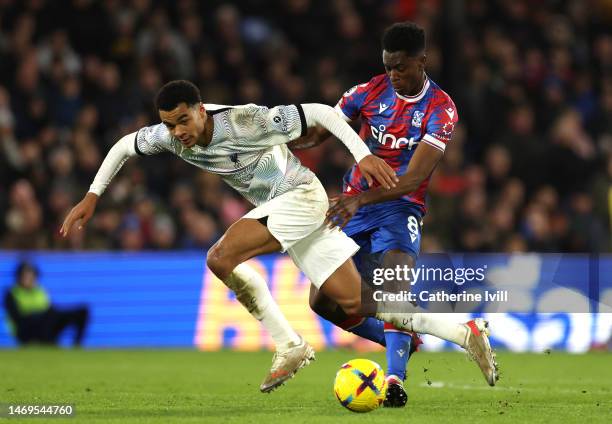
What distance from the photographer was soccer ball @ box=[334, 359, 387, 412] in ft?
23.1

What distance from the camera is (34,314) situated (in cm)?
1365

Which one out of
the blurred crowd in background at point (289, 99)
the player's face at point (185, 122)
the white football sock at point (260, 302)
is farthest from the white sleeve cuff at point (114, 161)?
the blurred crowd in background at point (289, 99)

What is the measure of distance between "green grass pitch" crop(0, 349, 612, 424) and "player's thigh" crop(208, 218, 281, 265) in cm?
87

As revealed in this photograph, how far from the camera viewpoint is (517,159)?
51.4 feet

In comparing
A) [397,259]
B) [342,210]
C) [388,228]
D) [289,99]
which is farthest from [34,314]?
[342,210]

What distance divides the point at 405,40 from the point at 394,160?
803mm

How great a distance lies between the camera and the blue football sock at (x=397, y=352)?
7.61 metres

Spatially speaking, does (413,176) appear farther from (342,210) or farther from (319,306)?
(319,306)

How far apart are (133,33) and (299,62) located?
230 centimetres

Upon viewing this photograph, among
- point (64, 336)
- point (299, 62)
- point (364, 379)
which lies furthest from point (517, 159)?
point (364, 379)

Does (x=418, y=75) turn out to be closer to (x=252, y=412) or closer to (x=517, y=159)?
(x=252, y=412)

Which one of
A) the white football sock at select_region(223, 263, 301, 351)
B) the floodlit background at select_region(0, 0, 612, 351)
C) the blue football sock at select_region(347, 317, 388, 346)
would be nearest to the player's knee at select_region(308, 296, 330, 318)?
the blue football sock at select_region(347, 317, 388, 346)

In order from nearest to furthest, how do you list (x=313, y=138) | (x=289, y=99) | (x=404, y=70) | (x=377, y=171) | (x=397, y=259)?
(x=377, y=171), (x=404, y=70), (x=397, y=259), (x=313, y=138), (x=289, y=99)

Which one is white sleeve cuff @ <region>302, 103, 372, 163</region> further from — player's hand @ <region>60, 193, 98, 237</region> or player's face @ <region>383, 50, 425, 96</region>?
player's hand @ <region>60, 193, 98, 237</region>
